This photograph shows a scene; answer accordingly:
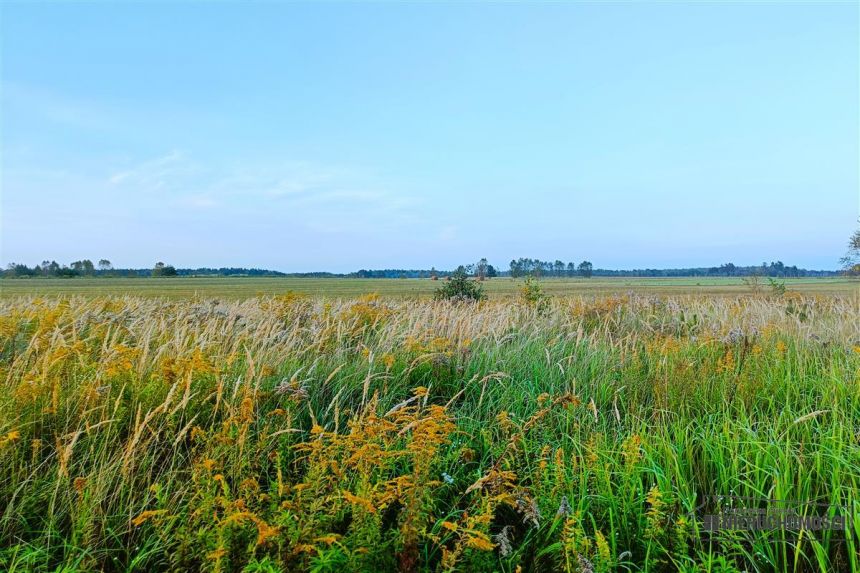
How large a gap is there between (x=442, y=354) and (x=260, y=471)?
2239mm

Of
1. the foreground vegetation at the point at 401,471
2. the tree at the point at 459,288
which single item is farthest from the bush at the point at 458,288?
the foreground vegetation at the point at 401,471

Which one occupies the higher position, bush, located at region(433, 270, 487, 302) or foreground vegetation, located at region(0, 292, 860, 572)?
bush, located at region(433, 270, 487, 302)

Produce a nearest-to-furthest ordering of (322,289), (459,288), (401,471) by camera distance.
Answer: (401,471)
(459,288)
(322,289)

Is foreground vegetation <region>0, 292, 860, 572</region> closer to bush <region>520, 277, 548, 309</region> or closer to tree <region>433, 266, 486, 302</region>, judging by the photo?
bush <region>520, 277, 548, 309</region>

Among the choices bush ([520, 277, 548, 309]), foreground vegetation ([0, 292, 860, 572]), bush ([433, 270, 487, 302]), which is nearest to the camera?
foreground vegetation ([0, 292, 860, 572])

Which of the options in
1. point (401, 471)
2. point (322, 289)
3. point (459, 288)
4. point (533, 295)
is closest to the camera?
point (401, 471)

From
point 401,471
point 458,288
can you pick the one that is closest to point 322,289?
point 458,288

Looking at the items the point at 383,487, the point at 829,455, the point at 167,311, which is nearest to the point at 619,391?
the point at 829,455

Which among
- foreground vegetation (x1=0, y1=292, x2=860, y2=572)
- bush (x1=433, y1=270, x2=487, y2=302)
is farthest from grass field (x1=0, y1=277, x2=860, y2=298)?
foreground vegetation (x1=0, y1=292, x2=860, y2=572)

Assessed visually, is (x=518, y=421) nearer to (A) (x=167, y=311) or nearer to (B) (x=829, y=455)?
(B) (x=829, y=455)

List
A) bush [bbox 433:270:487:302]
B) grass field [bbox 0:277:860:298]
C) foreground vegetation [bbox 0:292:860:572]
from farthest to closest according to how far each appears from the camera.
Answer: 1. grass field [bbox 0:277:860:298]
2. bush [bbox 433:270:487:302]
3. foreground vegetation [bbox 0:292:860:572]

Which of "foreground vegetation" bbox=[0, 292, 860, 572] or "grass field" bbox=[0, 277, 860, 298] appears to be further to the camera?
"grass field" bbox=[0, 277, 860, 298]

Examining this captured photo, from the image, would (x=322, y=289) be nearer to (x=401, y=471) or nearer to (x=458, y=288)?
(x=458, y=288)

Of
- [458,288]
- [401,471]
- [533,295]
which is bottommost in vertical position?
[401,471]
